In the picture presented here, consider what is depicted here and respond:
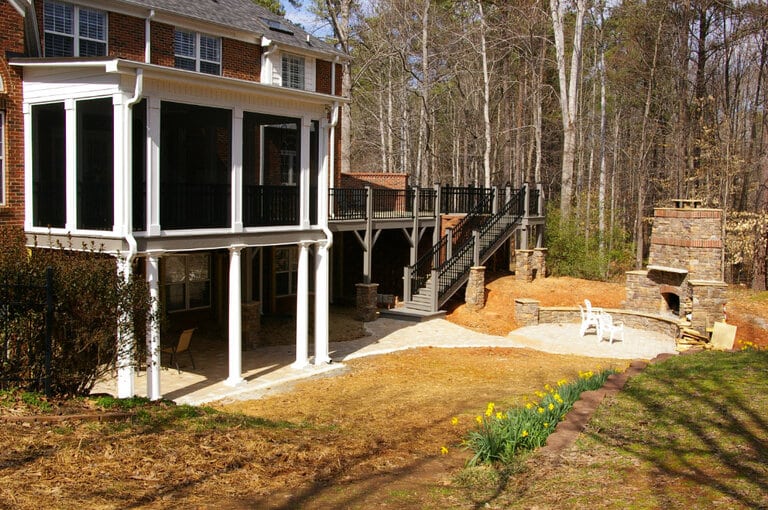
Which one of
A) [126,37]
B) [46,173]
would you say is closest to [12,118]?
[46,173]

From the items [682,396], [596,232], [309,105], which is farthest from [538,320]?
[682,396]

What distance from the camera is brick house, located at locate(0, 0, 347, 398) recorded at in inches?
463

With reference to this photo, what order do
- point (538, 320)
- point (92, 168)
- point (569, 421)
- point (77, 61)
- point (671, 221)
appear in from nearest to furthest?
point (569, 421)
point (77, 61)
point (92, 168)
point (671, 221)
point (538, 320)

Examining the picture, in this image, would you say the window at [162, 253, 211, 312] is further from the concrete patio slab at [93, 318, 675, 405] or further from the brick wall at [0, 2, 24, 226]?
the brick wall at [0, 2, 24, 226]

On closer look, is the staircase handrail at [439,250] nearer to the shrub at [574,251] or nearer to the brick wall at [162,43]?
the shrub at [574,251]

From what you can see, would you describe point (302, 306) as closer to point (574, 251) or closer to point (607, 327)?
point (607, 327)

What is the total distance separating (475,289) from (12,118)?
1382 centimetres

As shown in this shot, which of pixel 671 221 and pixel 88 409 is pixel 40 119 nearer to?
pixel 88 409

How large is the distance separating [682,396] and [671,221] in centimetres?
1138

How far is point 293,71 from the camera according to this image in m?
21.6

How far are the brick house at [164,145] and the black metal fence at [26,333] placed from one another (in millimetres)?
954

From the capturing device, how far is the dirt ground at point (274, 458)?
6.15 metres

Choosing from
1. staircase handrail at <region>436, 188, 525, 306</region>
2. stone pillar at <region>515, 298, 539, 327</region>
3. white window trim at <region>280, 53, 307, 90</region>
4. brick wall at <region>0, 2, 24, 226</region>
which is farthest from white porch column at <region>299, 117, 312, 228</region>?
stone pillar at <region>515, 298, 539, 327</region>

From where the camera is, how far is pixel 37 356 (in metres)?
8.62
